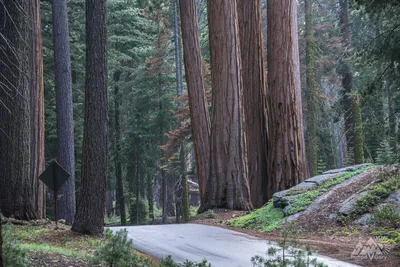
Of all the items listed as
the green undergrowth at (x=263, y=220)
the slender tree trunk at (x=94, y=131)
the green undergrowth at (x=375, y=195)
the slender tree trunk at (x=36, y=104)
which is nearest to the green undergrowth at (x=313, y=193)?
the green undergrowth at (x=263, y=220)

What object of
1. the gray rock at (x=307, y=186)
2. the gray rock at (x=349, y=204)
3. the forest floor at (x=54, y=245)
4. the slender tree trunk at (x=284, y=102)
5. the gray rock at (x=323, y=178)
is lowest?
the forest floor at (x=54, y=245)

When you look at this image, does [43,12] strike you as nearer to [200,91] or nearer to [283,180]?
[200,91]

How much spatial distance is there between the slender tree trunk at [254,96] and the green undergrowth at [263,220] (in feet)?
11.4

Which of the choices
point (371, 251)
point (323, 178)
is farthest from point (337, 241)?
point (323, 178)

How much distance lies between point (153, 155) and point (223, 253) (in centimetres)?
2951

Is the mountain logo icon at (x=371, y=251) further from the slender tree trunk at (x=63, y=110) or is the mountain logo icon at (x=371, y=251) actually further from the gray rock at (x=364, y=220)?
the slender tree trunk at (x=63, y=110)

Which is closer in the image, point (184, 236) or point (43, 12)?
point (184, 236)

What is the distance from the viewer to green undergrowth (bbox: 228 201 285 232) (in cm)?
1401

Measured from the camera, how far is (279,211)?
49.3 ft

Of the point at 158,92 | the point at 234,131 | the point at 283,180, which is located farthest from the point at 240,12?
the point at 158,92

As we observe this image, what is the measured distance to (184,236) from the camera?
12.7 m

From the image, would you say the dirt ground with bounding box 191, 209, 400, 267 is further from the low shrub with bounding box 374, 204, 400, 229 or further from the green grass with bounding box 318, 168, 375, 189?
the green grass with bounding box 318, 168, 375, 189

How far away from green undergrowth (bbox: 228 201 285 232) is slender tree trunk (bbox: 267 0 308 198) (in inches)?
102

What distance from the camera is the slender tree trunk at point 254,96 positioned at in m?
19.3
